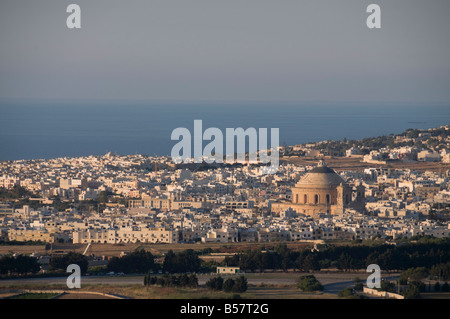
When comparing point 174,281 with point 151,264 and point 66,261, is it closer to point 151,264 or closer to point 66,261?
point 151,264

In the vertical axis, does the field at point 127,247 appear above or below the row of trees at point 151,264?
above

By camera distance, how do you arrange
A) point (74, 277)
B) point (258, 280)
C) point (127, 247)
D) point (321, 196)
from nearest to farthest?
1. point (74, 277)
2. point (258, 280)
3. point (127, 247)
4. point (321, 196)

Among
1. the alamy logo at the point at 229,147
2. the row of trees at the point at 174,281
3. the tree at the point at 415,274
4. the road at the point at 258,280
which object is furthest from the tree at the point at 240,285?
the alamy logo at the point at 229,147

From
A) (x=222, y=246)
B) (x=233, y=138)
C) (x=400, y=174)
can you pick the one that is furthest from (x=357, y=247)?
(x=233, y=138)

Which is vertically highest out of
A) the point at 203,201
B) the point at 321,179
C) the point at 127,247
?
the point at 321,179

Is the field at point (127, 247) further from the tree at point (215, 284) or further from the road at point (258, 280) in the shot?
the tree at point (215, 284)

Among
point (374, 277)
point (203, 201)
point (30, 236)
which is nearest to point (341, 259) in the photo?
point (374, 277)
